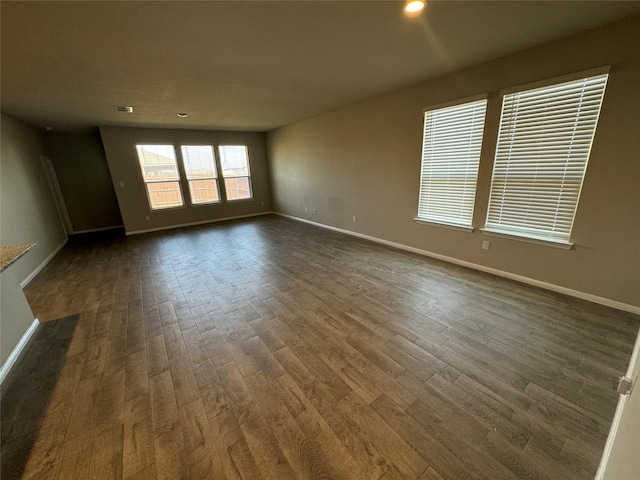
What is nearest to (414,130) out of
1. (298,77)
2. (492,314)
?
(298,77)

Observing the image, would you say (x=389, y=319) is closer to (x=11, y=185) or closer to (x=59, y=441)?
(x=59, y=441)

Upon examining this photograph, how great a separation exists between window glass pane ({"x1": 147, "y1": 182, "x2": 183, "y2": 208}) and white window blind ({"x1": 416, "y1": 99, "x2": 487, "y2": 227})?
6104 millimetres

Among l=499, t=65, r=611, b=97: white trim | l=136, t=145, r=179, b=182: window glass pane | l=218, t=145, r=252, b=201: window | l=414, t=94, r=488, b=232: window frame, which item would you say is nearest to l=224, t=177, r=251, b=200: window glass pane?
l=218, t=145, r=252, b=201: window

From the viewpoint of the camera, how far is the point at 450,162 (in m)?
3.40

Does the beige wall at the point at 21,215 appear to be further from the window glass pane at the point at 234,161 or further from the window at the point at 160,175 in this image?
the window glass pane at the point at 234,161

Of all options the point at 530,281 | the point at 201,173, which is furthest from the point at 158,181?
the point at 530,281

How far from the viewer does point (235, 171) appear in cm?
738

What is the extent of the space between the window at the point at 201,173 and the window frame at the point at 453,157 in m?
5.72

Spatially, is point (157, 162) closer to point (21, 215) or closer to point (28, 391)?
point (21, 215)

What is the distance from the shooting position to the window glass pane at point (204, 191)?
6.78 m

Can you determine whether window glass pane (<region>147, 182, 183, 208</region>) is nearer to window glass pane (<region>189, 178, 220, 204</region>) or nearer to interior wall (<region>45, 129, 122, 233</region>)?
window glass pane (<region>189, 178, 220, 204</region>)

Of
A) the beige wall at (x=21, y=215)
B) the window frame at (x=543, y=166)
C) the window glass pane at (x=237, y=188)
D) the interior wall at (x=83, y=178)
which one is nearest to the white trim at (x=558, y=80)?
the window frame at (x=543, y=166)

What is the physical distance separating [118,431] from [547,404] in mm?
2534

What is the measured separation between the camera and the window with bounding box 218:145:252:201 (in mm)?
7125
